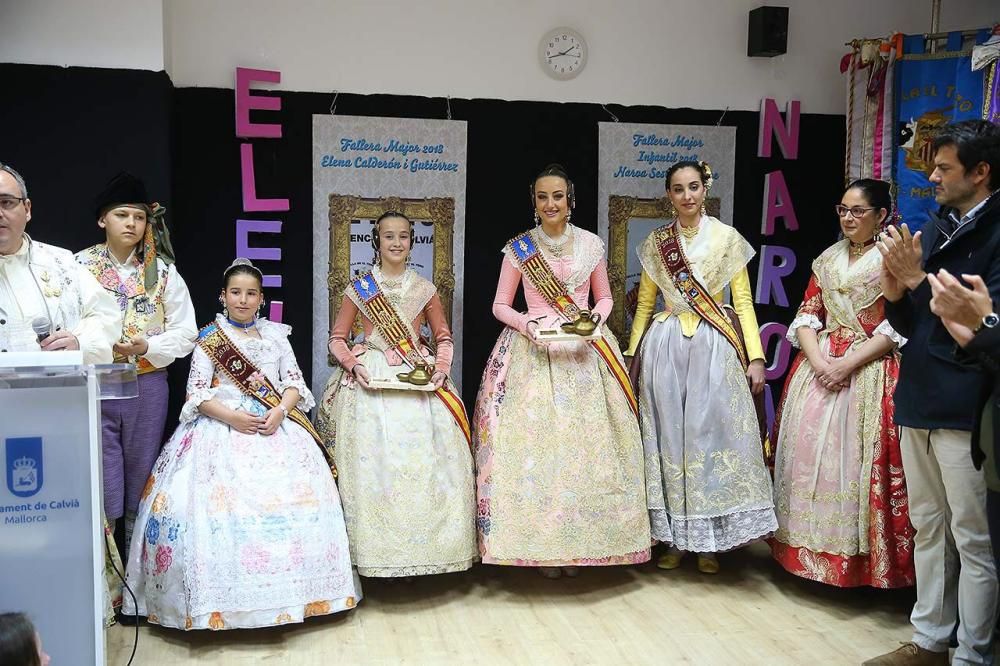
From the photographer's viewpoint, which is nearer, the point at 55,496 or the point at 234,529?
the point at 55,496

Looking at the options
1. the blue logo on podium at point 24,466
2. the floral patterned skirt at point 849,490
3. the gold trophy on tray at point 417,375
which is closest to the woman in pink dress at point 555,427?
the gold trophy on tray at point 417,375

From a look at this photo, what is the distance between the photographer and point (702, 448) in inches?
159

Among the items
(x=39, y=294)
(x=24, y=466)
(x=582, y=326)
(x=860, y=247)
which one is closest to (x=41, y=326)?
(x=39, y=294)

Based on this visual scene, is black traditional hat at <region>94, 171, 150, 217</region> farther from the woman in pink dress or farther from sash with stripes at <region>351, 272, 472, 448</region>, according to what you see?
the woman in pink dress

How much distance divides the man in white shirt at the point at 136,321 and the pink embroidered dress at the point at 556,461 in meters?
1.31

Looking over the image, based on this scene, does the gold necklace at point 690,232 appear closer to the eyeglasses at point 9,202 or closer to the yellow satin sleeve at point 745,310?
the yellow satin sleeve at point 745,310

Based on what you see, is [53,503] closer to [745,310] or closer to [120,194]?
[120,194]

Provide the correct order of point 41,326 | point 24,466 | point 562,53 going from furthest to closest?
point 562,53
point 41,326
point 24,466

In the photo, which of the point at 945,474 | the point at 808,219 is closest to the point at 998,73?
the point at 808,219

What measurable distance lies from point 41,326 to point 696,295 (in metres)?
2.56

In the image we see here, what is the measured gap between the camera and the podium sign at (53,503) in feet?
7.55

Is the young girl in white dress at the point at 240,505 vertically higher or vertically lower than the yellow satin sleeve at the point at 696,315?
A: lower

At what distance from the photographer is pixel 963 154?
115 inches

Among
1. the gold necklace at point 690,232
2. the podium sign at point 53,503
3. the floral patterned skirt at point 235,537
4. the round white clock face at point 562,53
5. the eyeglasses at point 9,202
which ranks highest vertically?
the round white clock face at point 562,53
